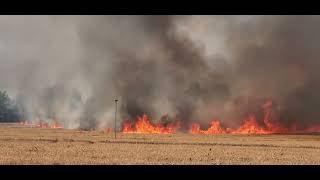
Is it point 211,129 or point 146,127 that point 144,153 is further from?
point 211,129

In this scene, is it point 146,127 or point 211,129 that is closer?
point 211,129

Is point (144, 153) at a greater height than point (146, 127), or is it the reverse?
point (146, 127)

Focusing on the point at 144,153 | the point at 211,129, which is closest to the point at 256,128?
the point at 211,129

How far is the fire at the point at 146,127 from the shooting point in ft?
416

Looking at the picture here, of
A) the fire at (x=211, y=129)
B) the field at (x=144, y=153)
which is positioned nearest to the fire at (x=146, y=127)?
the fire at (x=211, y=129)

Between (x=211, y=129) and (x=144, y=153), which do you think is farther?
(x=211, y=129)

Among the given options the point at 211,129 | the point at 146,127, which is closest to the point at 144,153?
the point at 146,127

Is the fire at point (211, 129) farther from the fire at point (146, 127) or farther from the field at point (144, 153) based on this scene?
the field at point (144, 153)

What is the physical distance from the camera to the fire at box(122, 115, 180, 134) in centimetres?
12694

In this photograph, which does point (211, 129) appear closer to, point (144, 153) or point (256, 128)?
point (256, 128)

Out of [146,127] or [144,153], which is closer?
[144,153]

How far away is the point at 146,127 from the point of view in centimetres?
12744

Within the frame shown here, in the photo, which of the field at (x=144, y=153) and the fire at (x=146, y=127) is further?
the fire at (x=146, y=127)
